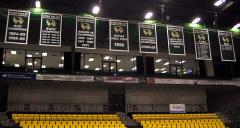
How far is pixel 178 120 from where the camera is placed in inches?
910

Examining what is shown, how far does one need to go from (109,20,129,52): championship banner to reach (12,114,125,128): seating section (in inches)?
248

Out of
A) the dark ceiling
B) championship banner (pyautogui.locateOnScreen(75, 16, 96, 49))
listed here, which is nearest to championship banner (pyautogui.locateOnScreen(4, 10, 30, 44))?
the dark ceiling

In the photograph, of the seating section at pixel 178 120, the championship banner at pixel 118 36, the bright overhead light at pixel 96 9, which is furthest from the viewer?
the seating section at pixel 178 120

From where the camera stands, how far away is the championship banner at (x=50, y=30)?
1559 cm

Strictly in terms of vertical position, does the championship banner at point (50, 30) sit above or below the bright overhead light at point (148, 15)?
below

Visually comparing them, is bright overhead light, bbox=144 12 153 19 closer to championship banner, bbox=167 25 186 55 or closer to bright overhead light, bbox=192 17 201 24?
championship banner, bbox=167 25 186 55

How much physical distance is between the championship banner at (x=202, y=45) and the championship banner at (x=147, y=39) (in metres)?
2.92

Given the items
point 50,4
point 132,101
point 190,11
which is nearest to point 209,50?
point 190,11

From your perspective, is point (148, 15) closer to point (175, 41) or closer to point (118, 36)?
point (175, 41)

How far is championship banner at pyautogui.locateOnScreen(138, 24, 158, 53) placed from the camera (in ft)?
56.1

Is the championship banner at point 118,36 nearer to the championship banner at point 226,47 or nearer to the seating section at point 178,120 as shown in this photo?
the championship banner at point 226,47

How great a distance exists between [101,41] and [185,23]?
657cm

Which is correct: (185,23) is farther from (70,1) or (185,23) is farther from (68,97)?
(68,97)

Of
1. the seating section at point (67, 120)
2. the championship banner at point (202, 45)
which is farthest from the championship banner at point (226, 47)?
the seating section at point (67, 120)
